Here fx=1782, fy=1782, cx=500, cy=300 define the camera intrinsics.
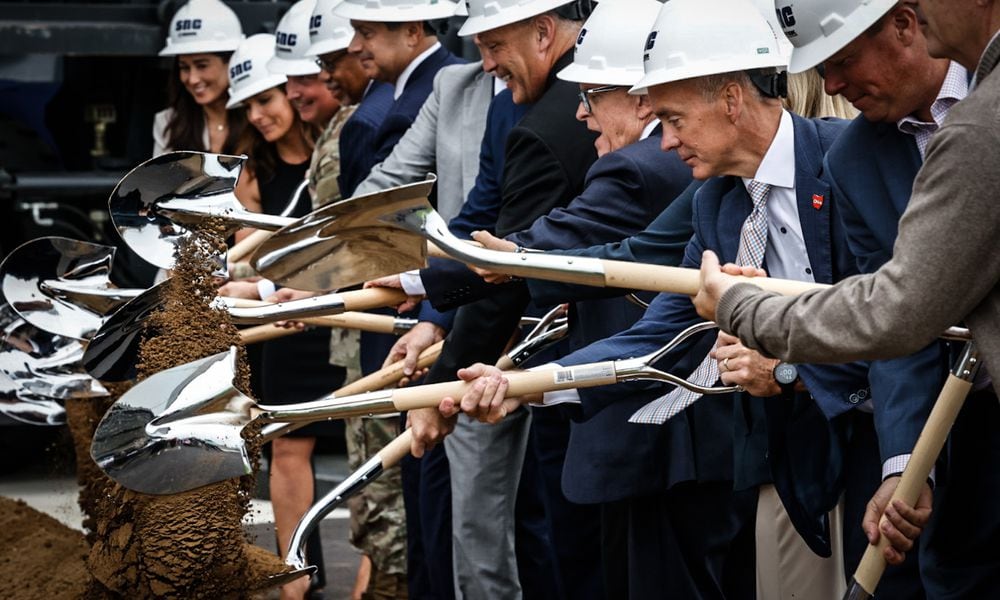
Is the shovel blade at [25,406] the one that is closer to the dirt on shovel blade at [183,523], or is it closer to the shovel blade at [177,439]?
the dirt on shovel blade at [183,523]

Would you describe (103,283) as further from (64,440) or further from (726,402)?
(726,402)

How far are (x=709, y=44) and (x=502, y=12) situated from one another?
1.27m

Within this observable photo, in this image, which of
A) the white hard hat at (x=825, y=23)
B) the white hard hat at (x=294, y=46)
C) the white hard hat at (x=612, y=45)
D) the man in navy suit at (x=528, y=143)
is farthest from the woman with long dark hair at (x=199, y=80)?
the white hard hat at (x=825, y=23)

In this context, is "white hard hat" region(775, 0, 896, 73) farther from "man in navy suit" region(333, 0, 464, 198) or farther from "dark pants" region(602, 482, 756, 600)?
"man in navy suit" region(333, 0, 464, 198)

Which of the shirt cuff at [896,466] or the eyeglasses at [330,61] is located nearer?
the shirt cuff at [896,466]

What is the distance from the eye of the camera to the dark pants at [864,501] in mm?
3820

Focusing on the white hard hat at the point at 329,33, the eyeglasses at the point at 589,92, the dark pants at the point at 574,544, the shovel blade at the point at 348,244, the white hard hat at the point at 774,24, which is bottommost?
the dark pants at the point at 574,544

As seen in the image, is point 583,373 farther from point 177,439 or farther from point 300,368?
point 300,368

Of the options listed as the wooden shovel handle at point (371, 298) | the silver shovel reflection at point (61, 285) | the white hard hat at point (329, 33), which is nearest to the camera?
the wooden shovel handle at point (371, 298)

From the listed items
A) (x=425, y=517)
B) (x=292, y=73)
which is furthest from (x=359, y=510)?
(x=292, y=73)

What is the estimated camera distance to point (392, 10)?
623 centimetres

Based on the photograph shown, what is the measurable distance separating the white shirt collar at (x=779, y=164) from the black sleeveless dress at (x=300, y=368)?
3077 mm

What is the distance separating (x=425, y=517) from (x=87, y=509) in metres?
1.07

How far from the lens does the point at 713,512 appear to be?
4.43 m
